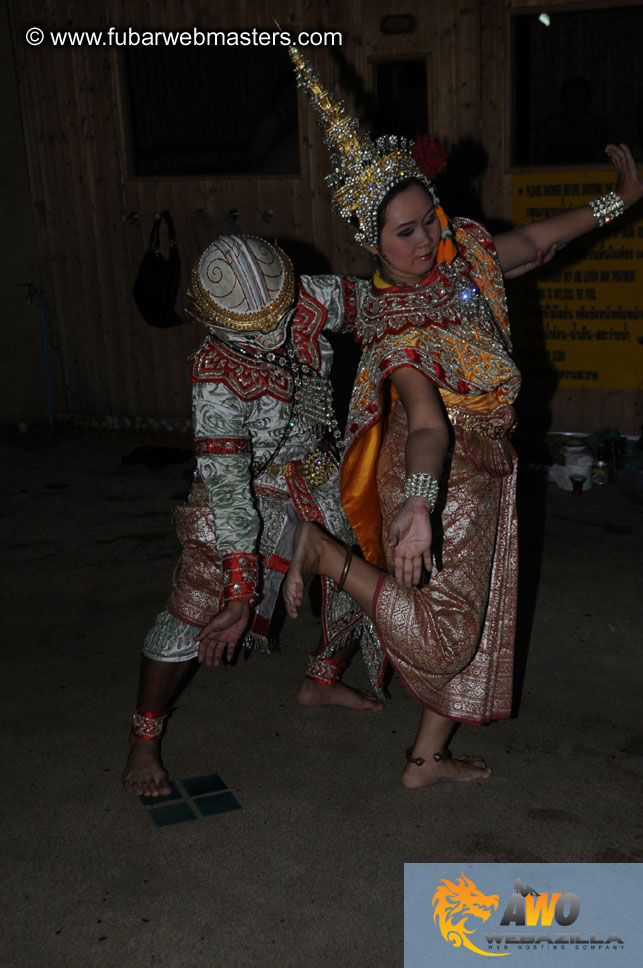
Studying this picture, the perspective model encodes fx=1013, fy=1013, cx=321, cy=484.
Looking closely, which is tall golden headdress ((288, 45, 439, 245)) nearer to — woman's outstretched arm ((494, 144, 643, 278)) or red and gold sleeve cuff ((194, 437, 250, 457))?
woman's outstretched arm ((494, 144, 643, 278))

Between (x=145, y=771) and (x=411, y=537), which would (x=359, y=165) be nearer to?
(x=411, y=537)

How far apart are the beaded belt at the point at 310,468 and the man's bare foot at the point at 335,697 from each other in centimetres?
89

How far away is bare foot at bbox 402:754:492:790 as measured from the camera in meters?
3.11

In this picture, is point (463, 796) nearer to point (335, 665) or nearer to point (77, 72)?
point (335, 665)

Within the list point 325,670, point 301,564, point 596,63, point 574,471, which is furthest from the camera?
point 596,63

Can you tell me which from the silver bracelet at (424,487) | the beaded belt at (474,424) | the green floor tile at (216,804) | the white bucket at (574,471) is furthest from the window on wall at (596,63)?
the silver bracelet at (424,487)

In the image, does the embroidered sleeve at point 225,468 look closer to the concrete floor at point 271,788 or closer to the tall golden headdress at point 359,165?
the tall golden headdress at point 359,165

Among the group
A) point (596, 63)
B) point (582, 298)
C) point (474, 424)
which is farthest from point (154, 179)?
point (596, 63)

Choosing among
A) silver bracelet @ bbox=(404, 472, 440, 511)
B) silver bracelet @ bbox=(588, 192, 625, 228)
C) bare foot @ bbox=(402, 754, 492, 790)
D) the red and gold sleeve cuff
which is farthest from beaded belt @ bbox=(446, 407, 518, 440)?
bare foot @ bbox=(402, 754, 492, 790)

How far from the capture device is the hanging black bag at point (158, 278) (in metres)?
6.76

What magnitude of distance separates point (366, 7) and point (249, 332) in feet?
13.4

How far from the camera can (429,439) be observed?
7.90ft

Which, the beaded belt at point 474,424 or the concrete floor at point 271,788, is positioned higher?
the beaded belt at point 474,424

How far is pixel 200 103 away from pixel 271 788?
8767 millimetres
